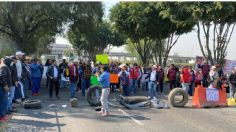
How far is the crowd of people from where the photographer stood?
44.9 feet

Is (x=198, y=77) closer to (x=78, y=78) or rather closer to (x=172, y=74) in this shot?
(x=172, y=74)

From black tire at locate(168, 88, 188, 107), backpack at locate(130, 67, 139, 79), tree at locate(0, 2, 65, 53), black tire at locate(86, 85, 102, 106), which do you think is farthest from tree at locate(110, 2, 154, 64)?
black tire at locate(86, 85, 102, 106)

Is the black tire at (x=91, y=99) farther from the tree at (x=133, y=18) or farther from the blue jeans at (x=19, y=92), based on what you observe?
the tree at (x=133, y=18)

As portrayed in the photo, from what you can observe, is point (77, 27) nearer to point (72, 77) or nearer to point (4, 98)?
point (72, 77)

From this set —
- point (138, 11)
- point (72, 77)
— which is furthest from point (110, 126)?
point (138, 11)

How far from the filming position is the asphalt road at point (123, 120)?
11.7 m

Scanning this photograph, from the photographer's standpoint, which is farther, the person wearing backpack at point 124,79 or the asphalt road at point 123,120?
the person wearing backpack at point 124,79

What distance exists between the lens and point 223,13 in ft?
78.2

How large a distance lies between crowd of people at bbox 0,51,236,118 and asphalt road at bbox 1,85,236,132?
86cm

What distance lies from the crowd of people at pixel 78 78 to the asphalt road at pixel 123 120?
86 centimetres

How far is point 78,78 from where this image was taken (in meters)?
19.6

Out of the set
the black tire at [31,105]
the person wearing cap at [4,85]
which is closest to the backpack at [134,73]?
the black tire at [31,105]

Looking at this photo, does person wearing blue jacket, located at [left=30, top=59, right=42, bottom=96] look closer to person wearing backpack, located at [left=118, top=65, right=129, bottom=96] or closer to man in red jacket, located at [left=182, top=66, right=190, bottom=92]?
person wearing backpack, located at [left=118, top=65, right=129, bottom=96]

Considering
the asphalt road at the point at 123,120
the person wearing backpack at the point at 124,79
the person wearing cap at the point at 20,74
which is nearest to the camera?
the asphalt road at the point at 123,120
